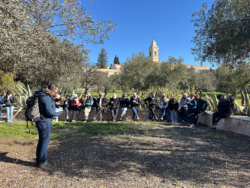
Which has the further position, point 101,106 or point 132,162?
point 101,106

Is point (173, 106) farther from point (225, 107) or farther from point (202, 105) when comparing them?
point (225, 107)

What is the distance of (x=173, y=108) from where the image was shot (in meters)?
8.27

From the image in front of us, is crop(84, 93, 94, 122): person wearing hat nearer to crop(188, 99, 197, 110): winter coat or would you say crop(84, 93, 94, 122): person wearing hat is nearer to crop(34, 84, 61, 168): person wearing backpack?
crop(188, 99, 197, 110): winter coat

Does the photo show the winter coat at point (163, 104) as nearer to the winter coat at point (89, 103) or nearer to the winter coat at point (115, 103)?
the winter coat at point (115, 103)

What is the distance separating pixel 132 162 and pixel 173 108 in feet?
17.2

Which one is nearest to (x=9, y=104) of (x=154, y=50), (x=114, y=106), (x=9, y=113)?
(x=9, y=113)

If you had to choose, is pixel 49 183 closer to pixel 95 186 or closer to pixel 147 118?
pixel 95 186

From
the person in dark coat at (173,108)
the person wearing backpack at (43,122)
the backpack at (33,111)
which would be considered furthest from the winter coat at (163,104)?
the backpack at (33,111)

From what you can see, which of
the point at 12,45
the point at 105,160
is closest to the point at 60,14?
the point at 12,45

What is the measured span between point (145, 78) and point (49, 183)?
65.0 feet

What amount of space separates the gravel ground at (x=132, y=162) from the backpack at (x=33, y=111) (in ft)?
3.36

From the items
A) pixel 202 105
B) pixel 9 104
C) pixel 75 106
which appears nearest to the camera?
pixel 202 105

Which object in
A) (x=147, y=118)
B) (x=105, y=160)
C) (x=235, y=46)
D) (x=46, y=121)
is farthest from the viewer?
(x=147, y=118)

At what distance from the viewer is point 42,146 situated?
131 inches
